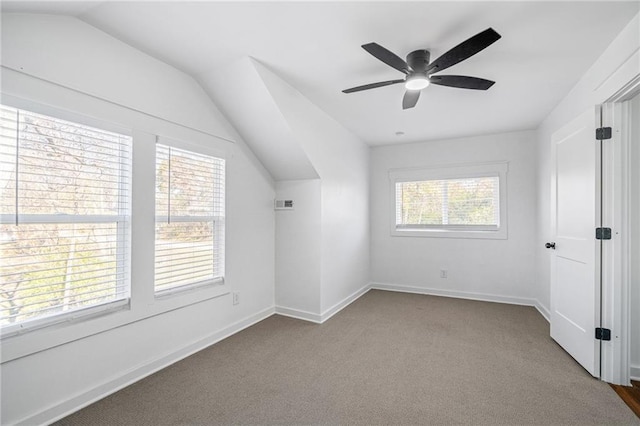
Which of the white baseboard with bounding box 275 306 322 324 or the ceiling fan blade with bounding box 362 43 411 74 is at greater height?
the ceiling fan blade with bounding box 362 43 411 74

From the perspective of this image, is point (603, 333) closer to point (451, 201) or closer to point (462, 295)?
point (462, 295)

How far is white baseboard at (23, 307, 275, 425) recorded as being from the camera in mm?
1734

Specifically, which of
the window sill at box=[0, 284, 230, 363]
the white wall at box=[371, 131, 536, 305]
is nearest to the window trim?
the window sill at box=[0, 284, 230, 363]

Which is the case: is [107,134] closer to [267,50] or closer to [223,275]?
[267,50]

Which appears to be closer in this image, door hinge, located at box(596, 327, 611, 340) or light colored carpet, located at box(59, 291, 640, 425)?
light colored carpet, located at box(59, 291, 640, 425)

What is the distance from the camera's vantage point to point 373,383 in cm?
218

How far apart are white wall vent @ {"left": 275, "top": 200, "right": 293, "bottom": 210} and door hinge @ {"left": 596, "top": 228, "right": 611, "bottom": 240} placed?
2.90 meters

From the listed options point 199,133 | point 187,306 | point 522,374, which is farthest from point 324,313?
point 199,133

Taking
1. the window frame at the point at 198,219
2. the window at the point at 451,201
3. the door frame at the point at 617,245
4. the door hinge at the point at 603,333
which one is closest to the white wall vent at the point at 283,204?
the window frame at the point at 198,219

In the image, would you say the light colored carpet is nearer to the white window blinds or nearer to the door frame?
the door frame

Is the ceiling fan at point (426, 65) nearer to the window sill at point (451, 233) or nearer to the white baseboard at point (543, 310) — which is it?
the window sill at point (451, 233)

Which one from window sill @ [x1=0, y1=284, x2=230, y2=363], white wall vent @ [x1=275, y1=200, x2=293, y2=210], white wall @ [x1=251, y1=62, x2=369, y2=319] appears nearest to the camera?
window sill @ [x1=0, y1=284, x2=230, y2=363]

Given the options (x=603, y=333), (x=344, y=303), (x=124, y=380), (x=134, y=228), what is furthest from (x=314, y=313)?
(x=603, y=333)

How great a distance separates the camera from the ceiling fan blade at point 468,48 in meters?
1.64
